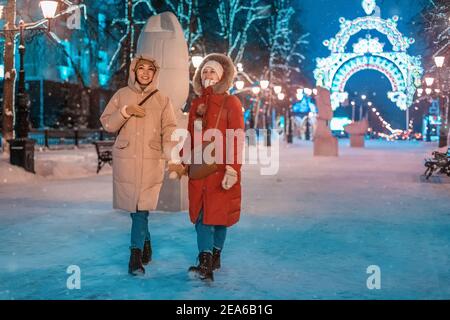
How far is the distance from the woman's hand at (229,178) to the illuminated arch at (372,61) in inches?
1466

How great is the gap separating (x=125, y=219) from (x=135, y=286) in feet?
12.1

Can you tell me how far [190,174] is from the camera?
17.2ft

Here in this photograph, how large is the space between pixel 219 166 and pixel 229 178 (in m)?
0.15

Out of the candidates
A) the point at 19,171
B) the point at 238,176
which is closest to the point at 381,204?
the point at 238,176

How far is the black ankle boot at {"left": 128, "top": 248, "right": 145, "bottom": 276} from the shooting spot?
5.37 m

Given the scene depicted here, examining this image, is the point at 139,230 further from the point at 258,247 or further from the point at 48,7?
the point at 48,7

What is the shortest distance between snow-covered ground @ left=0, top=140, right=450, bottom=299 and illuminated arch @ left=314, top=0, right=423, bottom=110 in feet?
100

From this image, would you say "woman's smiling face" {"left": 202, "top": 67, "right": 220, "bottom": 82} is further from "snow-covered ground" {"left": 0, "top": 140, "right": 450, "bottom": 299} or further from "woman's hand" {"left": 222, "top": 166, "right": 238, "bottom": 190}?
"snow-covered ground" {"left": 0, "top": 140, "right": 450, "bottom": 299}

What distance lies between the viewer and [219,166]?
17.0 ft

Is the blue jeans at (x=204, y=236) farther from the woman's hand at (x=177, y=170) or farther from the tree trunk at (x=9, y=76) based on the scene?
the tree trunk at (x=9, y=76)

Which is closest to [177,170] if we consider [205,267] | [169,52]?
[205,267]
